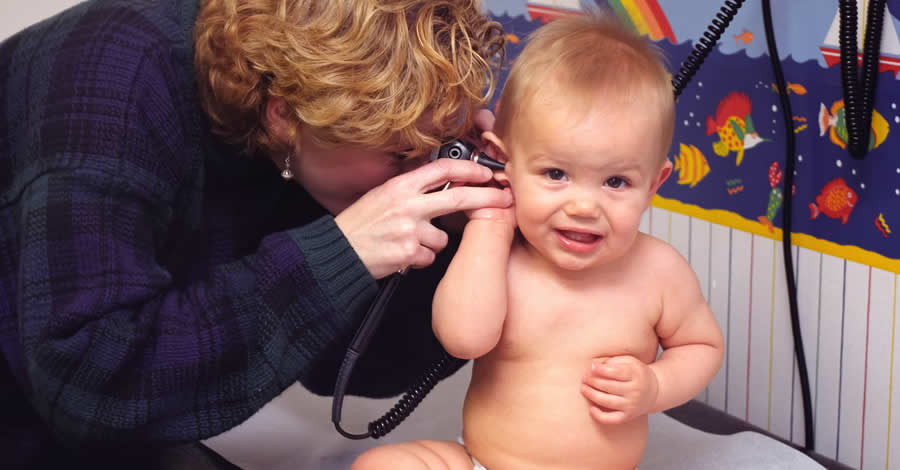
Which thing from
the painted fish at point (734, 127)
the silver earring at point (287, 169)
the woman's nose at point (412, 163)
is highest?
the painted fish at point (734, 127)

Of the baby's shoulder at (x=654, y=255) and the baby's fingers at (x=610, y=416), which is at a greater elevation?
the baby's shoulder at (x=654, y=255)

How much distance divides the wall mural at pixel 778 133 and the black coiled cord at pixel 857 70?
21mm

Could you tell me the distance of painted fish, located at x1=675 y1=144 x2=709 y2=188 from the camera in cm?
172

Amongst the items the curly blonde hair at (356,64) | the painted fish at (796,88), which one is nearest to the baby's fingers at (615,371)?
the curly blonde hair at (356,64)

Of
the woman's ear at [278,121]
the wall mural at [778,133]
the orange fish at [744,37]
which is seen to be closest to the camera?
the woman's ear at [278,121]

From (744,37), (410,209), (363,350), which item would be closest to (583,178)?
(410,209)

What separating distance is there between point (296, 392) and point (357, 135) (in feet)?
3.00

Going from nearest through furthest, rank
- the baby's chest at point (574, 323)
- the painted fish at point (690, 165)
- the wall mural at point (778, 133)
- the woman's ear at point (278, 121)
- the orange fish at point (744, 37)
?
the baby's chest at point (574, 323), the woman's ear at point (278, 121), the wall mural at point (778, 133), the orange fish at point (744, 37), the painted fish at point (690, 165)

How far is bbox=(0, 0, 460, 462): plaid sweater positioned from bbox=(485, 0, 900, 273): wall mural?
79cm

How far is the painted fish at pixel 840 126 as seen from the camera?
53.6 inches

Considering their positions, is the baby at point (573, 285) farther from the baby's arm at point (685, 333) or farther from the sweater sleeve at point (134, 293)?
the sweater sleeve at point (134, 293)

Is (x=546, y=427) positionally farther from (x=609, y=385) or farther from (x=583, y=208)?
(x=583, y=208)

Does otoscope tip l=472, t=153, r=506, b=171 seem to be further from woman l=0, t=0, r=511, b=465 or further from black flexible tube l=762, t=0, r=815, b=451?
black flexible tube l=762, t=0, r=815, b=451

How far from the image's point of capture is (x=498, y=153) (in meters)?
1.22
